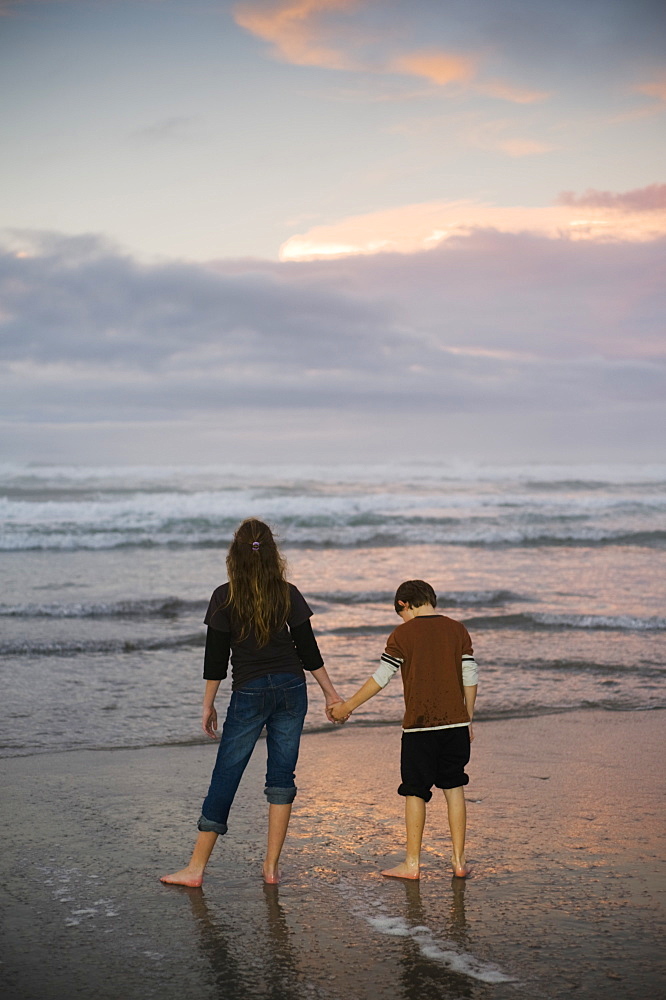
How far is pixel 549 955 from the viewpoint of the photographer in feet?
10.9

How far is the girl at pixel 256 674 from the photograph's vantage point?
405cm

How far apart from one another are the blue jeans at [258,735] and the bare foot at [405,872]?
0.55m

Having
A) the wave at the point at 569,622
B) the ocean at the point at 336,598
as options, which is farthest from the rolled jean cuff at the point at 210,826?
the wave at the point at 569,622

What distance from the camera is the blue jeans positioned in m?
4.10

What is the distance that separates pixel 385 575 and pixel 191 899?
45.0 feet

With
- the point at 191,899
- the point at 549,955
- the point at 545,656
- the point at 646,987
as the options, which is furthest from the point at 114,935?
the point at 545,656

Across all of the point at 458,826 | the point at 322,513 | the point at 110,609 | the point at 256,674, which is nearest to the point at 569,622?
the point at 110,609

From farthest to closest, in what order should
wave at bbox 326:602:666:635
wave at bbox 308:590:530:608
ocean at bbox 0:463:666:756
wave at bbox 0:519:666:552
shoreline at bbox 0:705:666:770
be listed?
wave at bbox 0:519:666:552, wave at bbox 308:590:530:608, wave at bbox 326:602:666:635, ocean at bbox 0:463:666:756, shoreline at bbox 0:705:666:770

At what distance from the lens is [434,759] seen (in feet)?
13.6

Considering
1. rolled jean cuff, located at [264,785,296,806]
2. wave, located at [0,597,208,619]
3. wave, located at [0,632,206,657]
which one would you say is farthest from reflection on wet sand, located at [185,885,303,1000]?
wave, located at [0,597,208,619]

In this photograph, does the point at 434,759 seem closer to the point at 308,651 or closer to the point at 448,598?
the point at 308,651

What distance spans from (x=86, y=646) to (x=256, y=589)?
671 cm

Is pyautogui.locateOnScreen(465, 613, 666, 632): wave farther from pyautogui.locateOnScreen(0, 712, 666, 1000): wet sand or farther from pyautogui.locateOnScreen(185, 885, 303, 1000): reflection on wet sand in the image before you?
pyautogui.locateOnScreen(185, 885, 303, 1000): reflection on wet sand

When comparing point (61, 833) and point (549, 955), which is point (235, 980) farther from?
point (61, 833)
